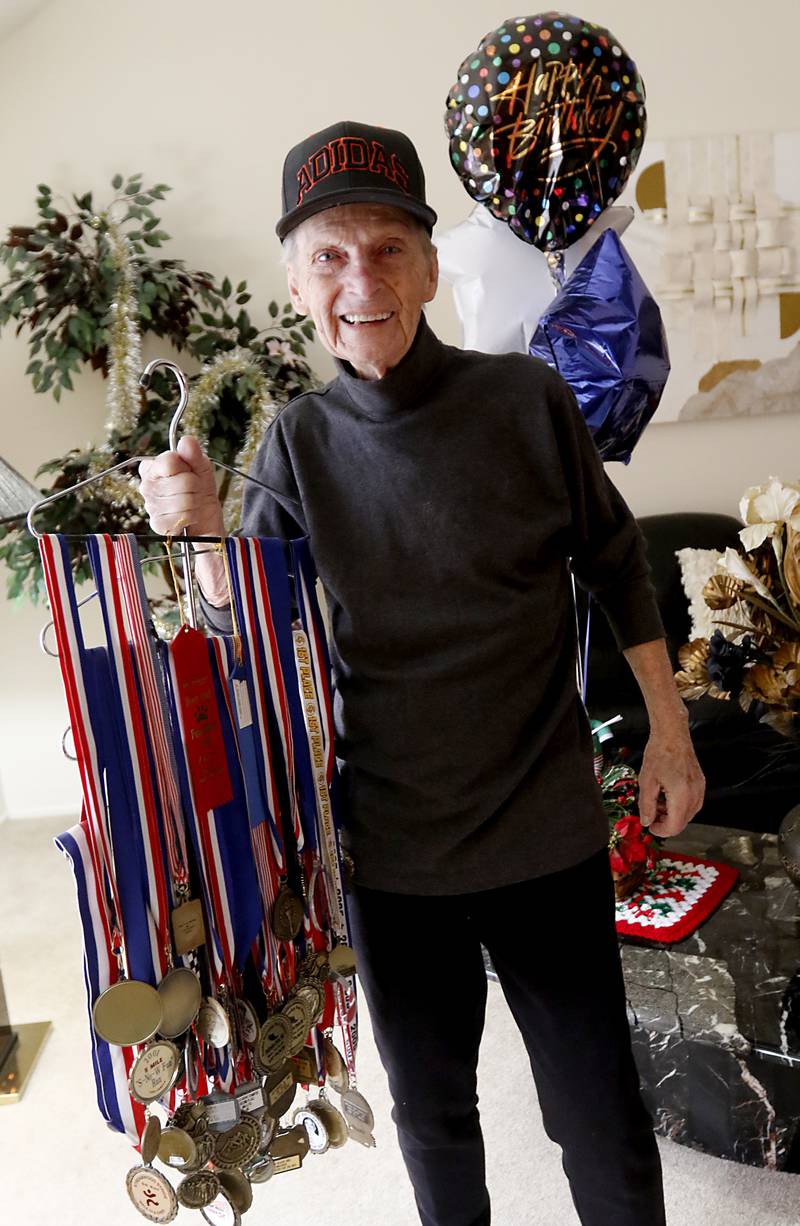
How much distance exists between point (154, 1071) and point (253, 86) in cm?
320

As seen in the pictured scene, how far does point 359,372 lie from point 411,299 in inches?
3.9

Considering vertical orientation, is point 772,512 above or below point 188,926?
above

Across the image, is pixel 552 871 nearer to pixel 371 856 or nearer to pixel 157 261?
pixel 371 856

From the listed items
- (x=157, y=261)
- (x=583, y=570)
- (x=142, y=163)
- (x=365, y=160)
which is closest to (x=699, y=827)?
(x=583, y=570)

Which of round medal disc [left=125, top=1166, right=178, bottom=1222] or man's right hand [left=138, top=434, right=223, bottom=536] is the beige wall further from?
round medal disc [left=125, top=1166, right=178, bottom=1222]

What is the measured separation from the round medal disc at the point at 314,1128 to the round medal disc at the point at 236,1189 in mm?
103

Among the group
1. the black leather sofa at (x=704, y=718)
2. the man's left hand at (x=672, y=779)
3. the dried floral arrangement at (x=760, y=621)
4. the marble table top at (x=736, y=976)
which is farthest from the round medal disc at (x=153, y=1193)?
the black leather sofa at (x=704, y=718)

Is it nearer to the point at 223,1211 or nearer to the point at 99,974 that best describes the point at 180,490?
the point at 99,974

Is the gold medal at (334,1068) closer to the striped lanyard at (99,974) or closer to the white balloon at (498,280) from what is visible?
the striped lanyard at (99,974)

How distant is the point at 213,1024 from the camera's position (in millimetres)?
913

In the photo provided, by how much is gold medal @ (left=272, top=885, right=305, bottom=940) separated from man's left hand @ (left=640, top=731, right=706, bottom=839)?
0.48 meters

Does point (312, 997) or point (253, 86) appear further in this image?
point (253, 86)

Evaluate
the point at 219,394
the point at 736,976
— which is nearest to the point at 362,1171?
the point at 736,976

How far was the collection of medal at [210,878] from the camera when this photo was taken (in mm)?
865
